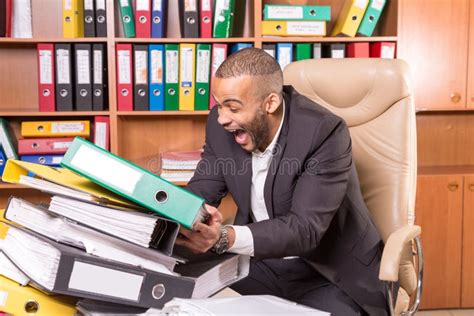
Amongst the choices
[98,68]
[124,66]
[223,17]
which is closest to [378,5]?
[223,17]

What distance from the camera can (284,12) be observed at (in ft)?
10.1

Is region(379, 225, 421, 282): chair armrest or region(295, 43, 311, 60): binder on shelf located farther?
region(295, 43, 311, 60): binder on shelf

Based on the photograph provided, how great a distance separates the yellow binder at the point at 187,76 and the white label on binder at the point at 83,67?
Answer: 0.44 metres

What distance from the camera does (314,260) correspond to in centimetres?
171

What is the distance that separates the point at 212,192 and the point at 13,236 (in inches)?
29.8

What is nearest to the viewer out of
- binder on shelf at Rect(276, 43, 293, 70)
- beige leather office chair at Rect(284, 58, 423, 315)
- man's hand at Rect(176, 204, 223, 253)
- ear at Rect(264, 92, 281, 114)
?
man's hand at Rect(176, 204, 223, 253)

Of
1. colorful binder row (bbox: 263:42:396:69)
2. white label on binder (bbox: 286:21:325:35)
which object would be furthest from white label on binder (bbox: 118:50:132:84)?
white label on binder (bbox: 286:21:325:35)

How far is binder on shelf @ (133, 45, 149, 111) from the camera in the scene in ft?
10.0

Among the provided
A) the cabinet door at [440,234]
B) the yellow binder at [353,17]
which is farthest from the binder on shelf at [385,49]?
the cabinet door at [440,234]

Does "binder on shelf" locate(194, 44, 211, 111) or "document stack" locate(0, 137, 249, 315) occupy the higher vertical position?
"binder on shelf" locate(194, 44, 211, 111)

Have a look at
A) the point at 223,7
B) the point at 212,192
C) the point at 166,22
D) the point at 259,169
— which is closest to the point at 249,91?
the point at 259,169

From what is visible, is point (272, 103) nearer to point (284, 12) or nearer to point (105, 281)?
point (105, 281)

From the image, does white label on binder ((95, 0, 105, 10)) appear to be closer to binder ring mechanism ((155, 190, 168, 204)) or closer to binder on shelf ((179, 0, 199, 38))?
binder on shelf ((179, 0, 199, 38))

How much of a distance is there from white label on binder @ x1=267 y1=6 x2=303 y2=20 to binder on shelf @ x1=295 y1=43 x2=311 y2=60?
137 millimetres
